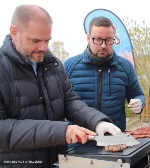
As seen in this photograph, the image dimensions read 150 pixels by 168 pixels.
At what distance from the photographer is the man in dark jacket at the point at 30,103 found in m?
1.29

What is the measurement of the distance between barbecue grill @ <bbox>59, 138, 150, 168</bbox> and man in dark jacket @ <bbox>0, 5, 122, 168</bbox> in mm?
84

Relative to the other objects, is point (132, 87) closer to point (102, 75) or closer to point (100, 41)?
point (102, 75)

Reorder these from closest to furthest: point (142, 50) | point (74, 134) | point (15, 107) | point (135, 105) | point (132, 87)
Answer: point (74, 134)
point (15, 107)
point (135, 105)
point (132, 87)
point (142, 50)

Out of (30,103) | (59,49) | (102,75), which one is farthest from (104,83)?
(59,49)

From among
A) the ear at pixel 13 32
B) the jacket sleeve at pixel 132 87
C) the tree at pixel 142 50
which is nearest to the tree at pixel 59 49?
the tree at pixel 142 50

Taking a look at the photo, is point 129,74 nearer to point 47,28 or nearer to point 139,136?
point 139,136

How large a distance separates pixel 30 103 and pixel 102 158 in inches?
19.7

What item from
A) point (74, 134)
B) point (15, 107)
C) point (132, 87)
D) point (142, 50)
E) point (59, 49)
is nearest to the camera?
point (74, 134)

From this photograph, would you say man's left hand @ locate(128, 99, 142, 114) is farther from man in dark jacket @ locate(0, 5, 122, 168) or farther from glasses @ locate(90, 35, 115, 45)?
man in dark jacket @ locate(0, 5, 122, 168)

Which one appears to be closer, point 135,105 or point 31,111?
point 31,111

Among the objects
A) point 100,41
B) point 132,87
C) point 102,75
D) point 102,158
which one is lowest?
point 102,158

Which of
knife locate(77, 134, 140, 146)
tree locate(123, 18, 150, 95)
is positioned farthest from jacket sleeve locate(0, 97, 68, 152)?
tree locate(123, 18, 150, 95)

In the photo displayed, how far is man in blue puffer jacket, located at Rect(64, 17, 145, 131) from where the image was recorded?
7.27ft

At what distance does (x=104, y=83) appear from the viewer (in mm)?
2232
